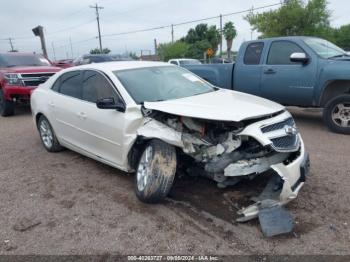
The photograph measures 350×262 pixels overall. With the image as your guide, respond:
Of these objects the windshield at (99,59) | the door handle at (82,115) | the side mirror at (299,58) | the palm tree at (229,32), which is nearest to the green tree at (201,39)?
the palm tree at (229,32)

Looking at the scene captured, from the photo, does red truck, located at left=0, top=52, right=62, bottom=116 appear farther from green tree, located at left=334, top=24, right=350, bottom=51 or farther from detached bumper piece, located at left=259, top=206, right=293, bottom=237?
green tree, located at left=334, top=24, right=350, bottom=51

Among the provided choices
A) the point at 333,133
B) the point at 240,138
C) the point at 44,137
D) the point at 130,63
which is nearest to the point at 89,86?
the point at 130,63

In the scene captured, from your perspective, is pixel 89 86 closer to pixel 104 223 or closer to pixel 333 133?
pixel 104 223

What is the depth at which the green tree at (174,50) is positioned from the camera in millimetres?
55031

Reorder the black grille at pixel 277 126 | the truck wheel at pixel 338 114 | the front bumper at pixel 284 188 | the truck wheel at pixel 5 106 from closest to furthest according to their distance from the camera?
the front bumper at pixel 284 188, the black grille at pixel 277 126, the truck wheel at pixel 338 114, the truck wheel at pixel 5 106

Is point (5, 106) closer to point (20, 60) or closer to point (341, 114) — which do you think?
point (20, 60)

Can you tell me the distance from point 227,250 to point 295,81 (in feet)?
16.3

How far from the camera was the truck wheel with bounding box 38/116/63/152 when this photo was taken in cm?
603

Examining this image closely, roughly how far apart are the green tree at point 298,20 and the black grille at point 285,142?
2456 cm

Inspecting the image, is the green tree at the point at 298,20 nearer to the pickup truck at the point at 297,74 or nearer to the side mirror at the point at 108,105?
the pickup truck at the point at 297,74

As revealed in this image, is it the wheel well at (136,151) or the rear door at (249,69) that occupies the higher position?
the rear door at (249,69)

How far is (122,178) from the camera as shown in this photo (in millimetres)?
4914

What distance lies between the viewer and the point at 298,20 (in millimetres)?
25984

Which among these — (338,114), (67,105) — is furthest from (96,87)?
(338,114)
